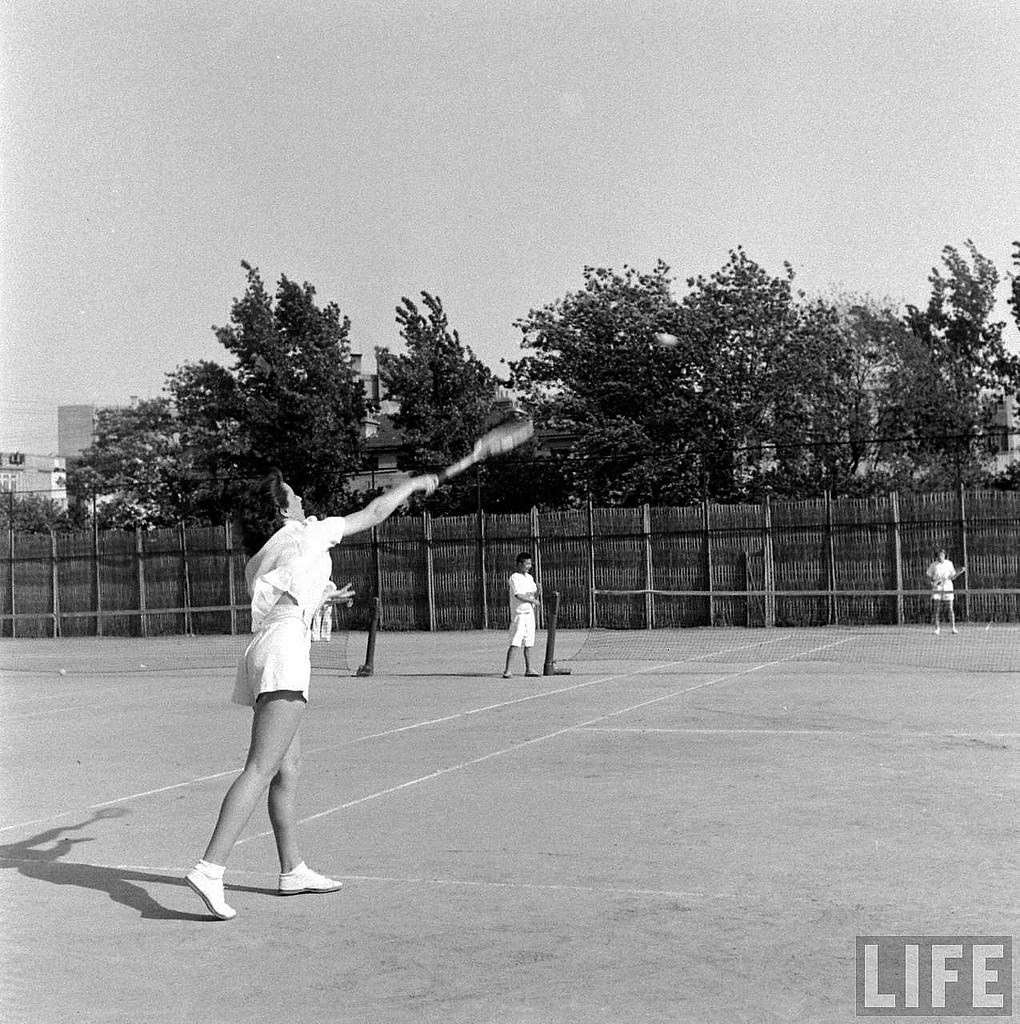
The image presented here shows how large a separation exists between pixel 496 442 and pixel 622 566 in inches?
1090

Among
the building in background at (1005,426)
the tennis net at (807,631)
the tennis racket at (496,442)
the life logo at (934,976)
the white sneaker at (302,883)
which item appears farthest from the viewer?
the building in background at (1005,426)

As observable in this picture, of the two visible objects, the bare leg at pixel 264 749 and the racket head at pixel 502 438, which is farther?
the racket head at pixel 502 438

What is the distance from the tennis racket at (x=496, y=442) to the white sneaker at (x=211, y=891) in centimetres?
215

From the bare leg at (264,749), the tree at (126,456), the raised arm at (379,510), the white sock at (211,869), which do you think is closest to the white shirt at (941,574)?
the raised arm at (379,510)

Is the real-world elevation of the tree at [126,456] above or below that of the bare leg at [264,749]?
above

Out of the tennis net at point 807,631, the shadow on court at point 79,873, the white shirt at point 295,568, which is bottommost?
the tennis net at point 807,631

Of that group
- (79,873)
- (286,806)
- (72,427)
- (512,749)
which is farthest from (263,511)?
(72,427)

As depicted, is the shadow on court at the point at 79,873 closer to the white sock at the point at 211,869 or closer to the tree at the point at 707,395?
the white sock at the point at 211,869

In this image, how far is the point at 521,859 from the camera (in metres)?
7.16

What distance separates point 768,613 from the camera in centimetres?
3372

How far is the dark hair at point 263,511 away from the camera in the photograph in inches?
264

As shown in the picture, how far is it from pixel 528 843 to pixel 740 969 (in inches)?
97.3

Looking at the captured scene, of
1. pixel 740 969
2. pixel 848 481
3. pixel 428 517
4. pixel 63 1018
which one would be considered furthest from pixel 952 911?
pixel 848 481

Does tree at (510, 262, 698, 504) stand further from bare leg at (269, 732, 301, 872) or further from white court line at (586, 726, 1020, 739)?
bare leg at (269, 732, 301, 872)
